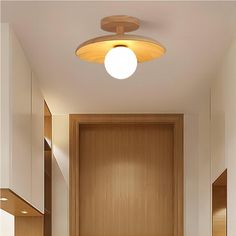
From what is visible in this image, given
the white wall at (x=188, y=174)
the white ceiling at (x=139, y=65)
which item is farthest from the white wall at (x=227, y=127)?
the white wall at (x=188, y=174)

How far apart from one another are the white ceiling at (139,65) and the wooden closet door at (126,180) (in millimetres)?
433

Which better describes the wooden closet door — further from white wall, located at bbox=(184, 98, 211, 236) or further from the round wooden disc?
the round wooden disc

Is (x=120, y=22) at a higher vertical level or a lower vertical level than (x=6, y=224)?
higher

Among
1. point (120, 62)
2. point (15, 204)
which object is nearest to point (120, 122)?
point (15, 204)

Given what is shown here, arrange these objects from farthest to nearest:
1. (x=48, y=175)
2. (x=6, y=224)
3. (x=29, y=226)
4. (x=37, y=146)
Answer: (x=48, y=175) < (x=6, y=224) < (x=29, y=226) < (x=37, y=146)

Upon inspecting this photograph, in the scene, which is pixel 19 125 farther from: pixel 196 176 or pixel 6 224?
pixel 196 176

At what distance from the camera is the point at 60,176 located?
566 cm

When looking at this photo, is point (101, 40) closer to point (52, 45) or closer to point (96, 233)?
point (52, 45)

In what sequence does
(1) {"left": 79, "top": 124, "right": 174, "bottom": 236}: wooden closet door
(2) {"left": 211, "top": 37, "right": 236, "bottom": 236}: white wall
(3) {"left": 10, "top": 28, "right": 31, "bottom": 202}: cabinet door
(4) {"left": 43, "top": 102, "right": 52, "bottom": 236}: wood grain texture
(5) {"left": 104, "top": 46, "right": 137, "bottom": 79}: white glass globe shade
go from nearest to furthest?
(5) {"left": 104, "top": 46, "right": 137, "bottom": 79}: white glass globe shade → (3) {"left": 10, "top": 28, "right": 31, "bottom": 202}: cabinet door → (2) {"left": 211, "top": 37, "right": 236, "bottom": 236}: white wall → (4) {"left": 43, "top": 102, "right": 52, "bottom": 236}: wood grain texture → (1) {"left": 79, "top": 124, "right": 174, "bottom": 236}: wooden closet door

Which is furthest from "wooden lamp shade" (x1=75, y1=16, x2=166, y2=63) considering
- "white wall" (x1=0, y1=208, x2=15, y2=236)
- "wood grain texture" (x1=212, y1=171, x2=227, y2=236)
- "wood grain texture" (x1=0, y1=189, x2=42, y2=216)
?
"white wall" (x1=0, y1=208, x2=15, y2=236)

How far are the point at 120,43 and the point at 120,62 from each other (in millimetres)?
141

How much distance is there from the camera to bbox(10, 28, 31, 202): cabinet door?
136 inches

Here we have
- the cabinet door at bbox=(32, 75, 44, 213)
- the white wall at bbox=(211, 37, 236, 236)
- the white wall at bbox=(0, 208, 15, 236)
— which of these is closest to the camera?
the white wall at bbox=(211, 37, 236, 236)

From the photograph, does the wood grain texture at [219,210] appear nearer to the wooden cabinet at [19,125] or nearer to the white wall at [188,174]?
the white wall at [188,174]
